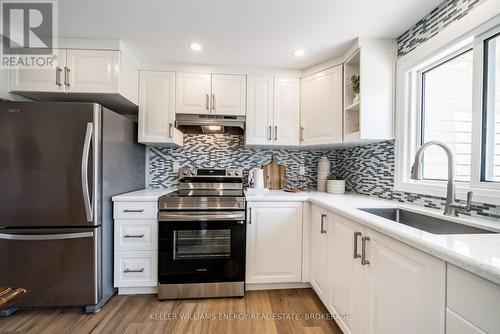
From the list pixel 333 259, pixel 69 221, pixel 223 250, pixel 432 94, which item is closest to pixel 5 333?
pixel 69 221

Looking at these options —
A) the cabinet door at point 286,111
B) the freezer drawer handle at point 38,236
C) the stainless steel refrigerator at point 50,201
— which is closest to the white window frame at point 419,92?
the cabinet door at point 286,111

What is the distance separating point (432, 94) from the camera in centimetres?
165

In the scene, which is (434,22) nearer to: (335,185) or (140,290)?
(335,185)

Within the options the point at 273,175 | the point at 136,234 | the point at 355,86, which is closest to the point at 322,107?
the point at 355,86

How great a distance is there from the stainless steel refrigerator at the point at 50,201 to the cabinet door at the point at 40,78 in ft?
1.18

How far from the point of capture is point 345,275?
1382 mm

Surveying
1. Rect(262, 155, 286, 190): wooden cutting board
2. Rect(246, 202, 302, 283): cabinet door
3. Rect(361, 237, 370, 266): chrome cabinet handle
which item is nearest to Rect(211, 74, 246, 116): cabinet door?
Rect(262, 155, 286, 190): wooden cutting board

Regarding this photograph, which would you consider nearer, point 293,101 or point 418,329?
point 418,329

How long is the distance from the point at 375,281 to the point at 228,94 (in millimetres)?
1971

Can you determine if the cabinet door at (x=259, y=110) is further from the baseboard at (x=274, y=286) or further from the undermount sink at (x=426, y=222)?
the baseboard at (x=274, y=286)

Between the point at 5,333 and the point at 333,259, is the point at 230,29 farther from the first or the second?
the point at 5,333

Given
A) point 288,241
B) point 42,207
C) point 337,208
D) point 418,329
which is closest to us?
point 418,329

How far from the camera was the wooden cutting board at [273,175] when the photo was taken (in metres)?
2.61

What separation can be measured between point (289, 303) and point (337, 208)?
0.99 metres
